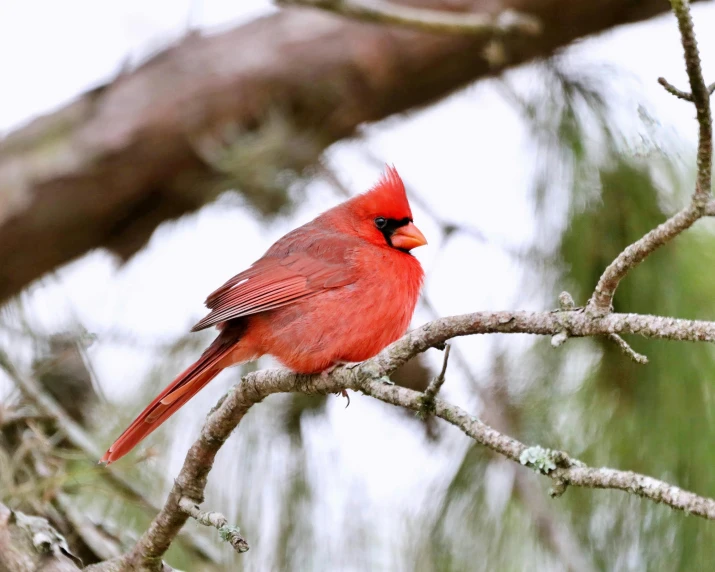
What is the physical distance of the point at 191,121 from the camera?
425 cm

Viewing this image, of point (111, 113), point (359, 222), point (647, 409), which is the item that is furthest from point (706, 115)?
point (111, 113)

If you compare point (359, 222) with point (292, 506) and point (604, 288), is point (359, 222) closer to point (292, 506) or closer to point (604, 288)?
point (292, 506)

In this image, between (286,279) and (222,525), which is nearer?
(222,525)

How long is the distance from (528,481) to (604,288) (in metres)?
1.51

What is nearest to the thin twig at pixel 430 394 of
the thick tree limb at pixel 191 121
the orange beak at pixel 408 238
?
the orange beak at pixel 408 238

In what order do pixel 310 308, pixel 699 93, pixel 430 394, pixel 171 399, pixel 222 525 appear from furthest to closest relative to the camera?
pixel 310 308 → pixel 171 399 → pixel 222 525 → pixel 430 394 → pixel 699 93

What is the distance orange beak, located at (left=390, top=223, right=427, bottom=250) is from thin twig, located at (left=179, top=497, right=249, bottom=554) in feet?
4.55

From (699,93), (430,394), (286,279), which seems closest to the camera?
(699,93)

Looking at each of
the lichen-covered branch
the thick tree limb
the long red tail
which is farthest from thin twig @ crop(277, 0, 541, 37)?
the lichen-covered branch

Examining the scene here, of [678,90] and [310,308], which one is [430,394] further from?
[310,308]

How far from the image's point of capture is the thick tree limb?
4223 mm

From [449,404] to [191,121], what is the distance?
293cm

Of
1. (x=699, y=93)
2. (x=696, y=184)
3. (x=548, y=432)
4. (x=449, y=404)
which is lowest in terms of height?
(x=548, y=432)

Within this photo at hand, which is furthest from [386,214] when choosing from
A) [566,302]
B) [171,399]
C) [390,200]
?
[566,302]
